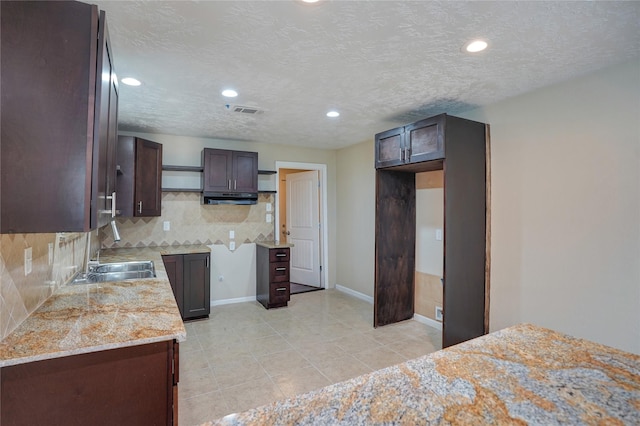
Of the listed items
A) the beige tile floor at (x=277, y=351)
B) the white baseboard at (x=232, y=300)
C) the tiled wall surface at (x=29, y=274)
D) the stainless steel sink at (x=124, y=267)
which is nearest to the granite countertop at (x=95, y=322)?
the tiled wall surface at (x=29, y=274)

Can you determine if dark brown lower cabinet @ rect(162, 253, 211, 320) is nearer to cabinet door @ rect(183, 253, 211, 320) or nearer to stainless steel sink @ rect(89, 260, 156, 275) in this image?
cabinet door @ rect(183, 253, 211, 320)

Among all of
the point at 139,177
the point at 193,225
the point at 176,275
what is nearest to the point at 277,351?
the point at 176,275

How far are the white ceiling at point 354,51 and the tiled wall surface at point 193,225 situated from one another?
1.50m

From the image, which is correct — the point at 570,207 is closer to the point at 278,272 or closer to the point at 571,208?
the point at 571,208

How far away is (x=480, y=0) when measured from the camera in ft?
5.22

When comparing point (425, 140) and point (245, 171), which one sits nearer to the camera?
point (425, 140)

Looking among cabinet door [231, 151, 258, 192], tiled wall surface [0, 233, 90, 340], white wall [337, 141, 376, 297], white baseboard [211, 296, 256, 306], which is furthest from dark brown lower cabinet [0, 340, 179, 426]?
white wall [337, 141, 376, 297]

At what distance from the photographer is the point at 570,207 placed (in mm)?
2545

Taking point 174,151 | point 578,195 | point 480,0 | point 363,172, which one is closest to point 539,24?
point 480,0

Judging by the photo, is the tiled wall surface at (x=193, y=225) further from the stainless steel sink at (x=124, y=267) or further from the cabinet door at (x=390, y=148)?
the cabinet door at (x=390, y=148)

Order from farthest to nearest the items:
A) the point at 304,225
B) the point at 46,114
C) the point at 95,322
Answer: the point at 304,225
the point at 95,322
the point at 46,114

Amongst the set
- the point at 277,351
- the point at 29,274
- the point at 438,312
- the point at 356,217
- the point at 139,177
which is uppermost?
the point at 139,177

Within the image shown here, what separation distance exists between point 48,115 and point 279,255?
138 inches

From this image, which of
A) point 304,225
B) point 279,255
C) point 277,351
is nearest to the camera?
point 277,351
